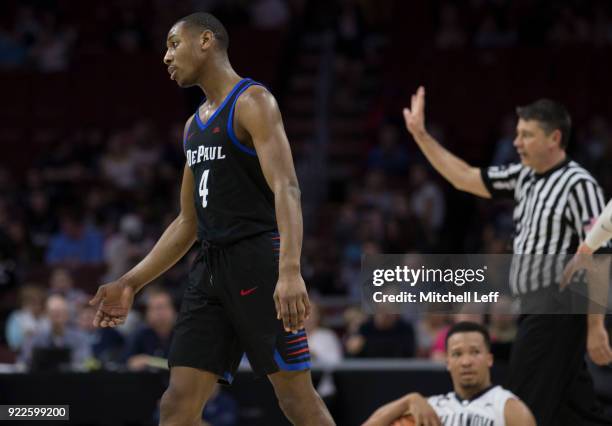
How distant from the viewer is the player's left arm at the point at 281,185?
389cm

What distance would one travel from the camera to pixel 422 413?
5.24m

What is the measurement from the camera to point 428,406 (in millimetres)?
5277

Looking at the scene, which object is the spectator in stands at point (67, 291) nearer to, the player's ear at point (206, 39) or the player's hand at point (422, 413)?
the player's hand at point (422, 413)

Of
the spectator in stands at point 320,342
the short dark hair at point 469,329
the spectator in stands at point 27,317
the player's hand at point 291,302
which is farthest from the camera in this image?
the spectator in stands at point 27,317

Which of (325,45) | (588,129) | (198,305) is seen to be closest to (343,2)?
(325,45)

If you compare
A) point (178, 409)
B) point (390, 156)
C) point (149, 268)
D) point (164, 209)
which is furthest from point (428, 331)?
point (178, 409)

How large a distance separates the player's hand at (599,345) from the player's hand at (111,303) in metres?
2.06

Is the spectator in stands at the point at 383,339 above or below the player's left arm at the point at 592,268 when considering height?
below

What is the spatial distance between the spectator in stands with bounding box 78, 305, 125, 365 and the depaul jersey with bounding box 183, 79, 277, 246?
14.4ft

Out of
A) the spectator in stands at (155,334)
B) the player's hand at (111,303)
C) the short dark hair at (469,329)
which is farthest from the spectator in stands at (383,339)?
the player's hand at (111,303)

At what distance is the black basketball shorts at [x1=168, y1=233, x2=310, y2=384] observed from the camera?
13.9 feet

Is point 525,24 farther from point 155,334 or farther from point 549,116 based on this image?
point 549,116

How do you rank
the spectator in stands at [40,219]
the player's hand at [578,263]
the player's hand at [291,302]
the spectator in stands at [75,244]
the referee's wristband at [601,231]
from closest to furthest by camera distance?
1. the player's hand at [291,302]
2. the referee's wristband at [601,231]
3. the player's hand at [578,263]
4. the spectator in stands at [75,244]
5. the spectator in stands at [40,219]

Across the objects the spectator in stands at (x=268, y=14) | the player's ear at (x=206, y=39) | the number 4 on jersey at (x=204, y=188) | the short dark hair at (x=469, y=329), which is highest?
the spectator in stands at (x=268, y=14)
